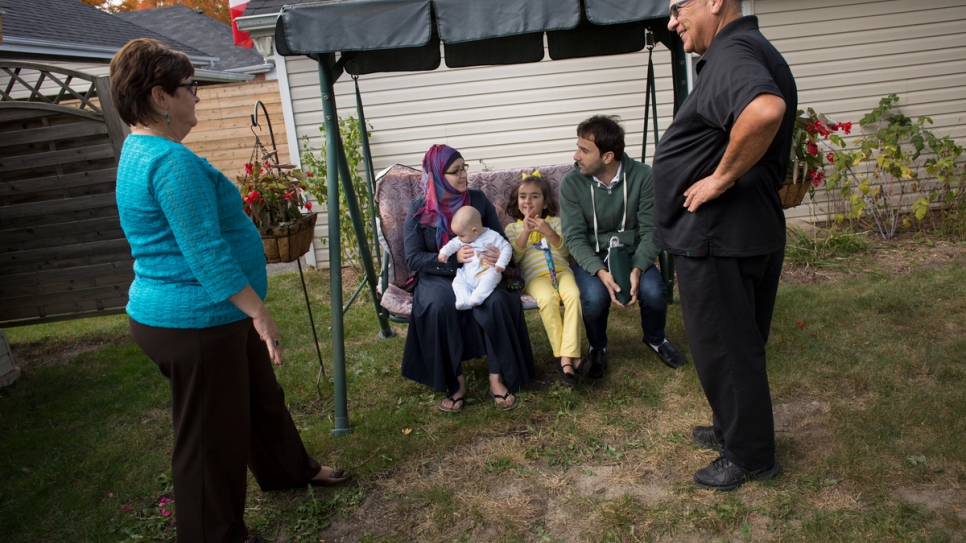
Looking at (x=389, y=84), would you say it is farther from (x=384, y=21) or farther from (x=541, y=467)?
(x=541, y=467)

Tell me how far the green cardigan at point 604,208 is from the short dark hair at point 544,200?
0.21 meters

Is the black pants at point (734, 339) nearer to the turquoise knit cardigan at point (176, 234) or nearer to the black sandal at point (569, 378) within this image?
the black sandal at point (569, 378)

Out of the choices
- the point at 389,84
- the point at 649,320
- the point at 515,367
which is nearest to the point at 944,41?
the point at 649,320

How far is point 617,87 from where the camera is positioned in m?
7.24

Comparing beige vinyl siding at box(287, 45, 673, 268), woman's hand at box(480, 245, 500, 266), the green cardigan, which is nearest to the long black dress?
woman's hand at box(480, 245, 500, 266)

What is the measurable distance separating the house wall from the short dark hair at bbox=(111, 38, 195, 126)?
5.16 m

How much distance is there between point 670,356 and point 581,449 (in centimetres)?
110

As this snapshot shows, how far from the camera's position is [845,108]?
696 centimetres

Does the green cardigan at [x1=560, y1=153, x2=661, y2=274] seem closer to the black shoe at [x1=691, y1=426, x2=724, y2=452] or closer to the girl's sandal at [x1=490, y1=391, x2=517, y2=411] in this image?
the girl's sandal at [x1=490, y1=391, x2=517, y2=411]

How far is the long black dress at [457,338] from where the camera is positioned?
11.9 feet

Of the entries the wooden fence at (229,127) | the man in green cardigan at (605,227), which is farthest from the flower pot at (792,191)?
the wooden fence at (229,127)

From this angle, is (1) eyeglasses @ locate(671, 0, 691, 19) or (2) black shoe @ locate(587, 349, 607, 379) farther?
(2) black shoe @ locate(587, 349, 607, 379)

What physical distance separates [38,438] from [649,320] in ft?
12.3

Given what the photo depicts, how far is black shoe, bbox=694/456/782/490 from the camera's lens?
106 inches
